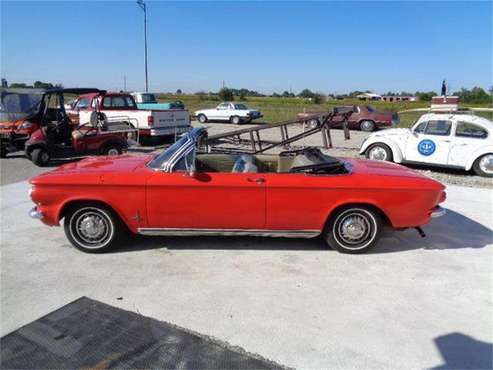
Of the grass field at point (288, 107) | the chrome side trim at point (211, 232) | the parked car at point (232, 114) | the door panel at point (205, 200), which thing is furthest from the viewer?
the grass field at point (288, 107)

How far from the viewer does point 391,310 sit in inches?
130

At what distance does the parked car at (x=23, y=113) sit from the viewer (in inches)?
424

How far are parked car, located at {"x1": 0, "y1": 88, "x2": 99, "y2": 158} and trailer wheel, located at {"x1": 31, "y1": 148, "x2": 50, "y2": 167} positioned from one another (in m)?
1.37

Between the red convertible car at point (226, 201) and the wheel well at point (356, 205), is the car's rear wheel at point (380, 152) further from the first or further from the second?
the wheel well at point (356, 205)

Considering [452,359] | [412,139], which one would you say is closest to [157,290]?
[452,359]

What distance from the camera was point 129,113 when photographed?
13.2 metres

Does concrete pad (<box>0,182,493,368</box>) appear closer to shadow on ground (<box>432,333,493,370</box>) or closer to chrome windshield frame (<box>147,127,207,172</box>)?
→ shadow on ground (<box>432,333,493,370</box>)

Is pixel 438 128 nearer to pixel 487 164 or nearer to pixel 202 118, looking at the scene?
pixel 487 164

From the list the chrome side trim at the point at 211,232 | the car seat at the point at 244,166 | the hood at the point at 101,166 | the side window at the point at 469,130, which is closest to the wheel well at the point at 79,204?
the hood at the point at 101,166

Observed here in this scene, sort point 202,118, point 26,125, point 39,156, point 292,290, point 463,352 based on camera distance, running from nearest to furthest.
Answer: point 463,352 < point 292,290 < point 39,156 < point 26,125 < point 202,118

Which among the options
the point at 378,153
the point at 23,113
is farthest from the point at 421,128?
the point at 23,113

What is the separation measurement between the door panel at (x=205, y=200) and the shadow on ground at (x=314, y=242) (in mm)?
441

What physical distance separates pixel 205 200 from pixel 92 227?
4.31 ft

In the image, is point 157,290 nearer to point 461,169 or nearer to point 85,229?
point 85,229
